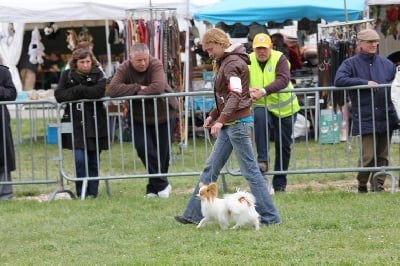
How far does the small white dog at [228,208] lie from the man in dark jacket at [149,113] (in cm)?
257

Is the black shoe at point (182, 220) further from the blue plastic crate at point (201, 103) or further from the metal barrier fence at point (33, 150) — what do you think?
the blue plastic crate at point (201, 103)

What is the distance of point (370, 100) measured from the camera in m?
10.7

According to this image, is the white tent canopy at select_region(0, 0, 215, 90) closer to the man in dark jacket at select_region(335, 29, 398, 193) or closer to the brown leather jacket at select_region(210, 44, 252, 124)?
the man in dark jacket at select_region(335, 29, 398, 193)

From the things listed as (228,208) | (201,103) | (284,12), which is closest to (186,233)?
(228,208)

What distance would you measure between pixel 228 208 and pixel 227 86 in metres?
Answer: 1.09

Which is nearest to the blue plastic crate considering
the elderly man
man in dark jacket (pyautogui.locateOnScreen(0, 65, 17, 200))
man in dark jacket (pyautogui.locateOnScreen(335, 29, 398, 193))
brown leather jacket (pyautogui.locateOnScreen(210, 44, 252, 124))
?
the elderly man

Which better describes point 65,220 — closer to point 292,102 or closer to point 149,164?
point 149,164

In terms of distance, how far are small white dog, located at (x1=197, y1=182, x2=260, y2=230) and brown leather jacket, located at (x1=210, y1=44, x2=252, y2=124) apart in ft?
2.21

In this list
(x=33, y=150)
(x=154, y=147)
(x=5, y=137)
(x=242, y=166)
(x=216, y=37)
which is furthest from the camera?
(x=33, y=150)

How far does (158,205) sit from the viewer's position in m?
10.1

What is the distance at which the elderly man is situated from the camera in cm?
1070

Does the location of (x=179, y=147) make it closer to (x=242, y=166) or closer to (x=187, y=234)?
(x=242, y=166)

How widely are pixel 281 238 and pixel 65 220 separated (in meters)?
2.53

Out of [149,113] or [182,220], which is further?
[149,113]
